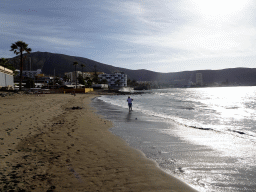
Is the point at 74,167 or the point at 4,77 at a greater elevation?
the point at 4,77

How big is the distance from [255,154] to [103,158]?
5.60m

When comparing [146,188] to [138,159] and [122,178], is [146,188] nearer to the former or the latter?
[122,178]

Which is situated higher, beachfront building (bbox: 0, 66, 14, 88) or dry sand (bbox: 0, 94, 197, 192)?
beachfront building (bbox: 0, 66, 14, 88)

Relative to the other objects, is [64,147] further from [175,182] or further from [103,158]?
[175,182]

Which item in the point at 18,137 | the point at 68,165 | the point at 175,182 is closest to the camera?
the point at 175,182

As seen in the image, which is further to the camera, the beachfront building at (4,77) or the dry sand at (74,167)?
the beachfront building at (4,77)

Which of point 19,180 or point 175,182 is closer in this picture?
point 19,180

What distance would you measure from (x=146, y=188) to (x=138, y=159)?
75.6 inches

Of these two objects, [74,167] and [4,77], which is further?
[4,77]

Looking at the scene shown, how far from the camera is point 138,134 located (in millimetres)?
10195

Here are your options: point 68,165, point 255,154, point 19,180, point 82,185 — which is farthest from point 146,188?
point 255,154

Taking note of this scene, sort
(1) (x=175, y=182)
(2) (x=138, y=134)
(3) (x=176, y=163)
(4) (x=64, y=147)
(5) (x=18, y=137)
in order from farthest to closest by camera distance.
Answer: (2) (x=138, y=134) < (5) (x=18, y=137) < (4) (x=64, y=147) < (3) (x=176, y=163) < (1) (x=175, y=182)

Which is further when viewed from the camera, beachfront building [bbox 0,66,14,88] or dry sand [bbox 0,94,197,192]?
beachfront building [bbox 0,66,14,88]

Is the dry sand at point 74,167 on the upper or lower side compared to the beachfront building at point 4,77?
lower
